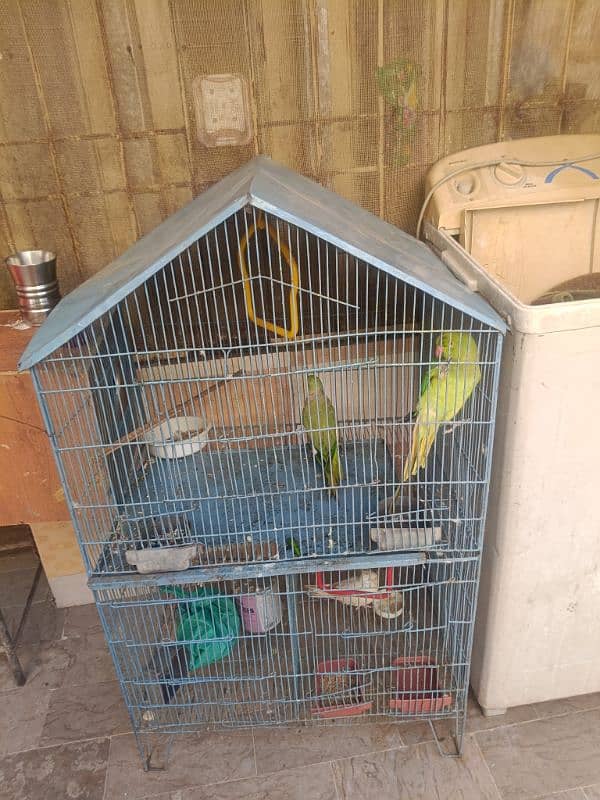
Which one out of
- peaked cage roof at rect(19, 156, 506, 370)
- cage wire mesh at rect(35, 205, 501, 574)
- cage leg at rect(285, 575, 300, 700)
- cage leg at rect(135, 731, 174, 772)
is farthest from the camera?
cage leg at rect(135, 731, 174, 772)

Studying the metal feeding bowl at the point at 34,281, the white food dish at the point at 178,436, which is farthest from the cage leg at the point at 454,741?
the metal feeding bowl at the point at 34,281

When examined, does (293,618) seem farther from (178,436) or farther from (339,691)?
(178,436)

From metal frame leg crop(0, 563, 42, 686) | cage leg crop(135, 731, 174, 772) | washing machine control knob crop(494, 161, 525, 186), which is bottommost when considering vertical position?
cage leg crop(135, 731, 174, 772)

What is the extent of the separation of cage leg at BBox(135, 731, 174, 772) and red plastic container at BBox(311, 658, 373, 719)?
0.42 m

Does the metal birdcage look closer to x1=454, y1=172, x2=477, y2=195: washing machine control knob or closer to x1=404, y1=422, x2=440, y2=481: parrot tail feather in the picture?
x1=404, y1=422, x2=440, y2=481: parrot tail feather

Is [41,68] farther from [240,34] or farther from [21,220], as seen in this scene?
[240,34]

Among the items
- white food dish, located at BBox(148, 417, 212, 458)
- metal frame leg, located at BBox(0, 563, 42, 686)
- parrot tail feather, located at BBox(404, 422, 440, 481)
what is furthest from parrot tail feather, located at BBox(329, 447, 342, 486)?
metal frame leg, located at BBox(0, 563, 42, 686)

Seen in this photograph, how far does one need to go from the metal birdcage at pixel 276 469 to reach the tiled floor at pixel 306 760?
0.26ft

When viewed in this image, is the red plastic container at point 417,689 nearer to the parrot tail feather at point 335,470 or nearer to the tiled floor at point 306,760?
the tiled floor at point 306,760

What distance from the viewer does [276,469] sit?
60.3 inches

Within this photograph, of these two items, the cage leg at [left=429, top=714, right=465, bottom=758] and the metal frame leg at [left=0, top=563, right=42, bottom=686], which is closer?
the cage leg at [left=429, top=714, right=465, bottom=758]

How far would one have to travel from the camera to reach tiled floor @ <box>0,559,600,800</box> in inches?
60.1

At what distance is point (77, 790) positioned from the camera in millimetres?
1566

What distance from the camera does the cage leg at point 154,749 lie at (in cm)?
160
